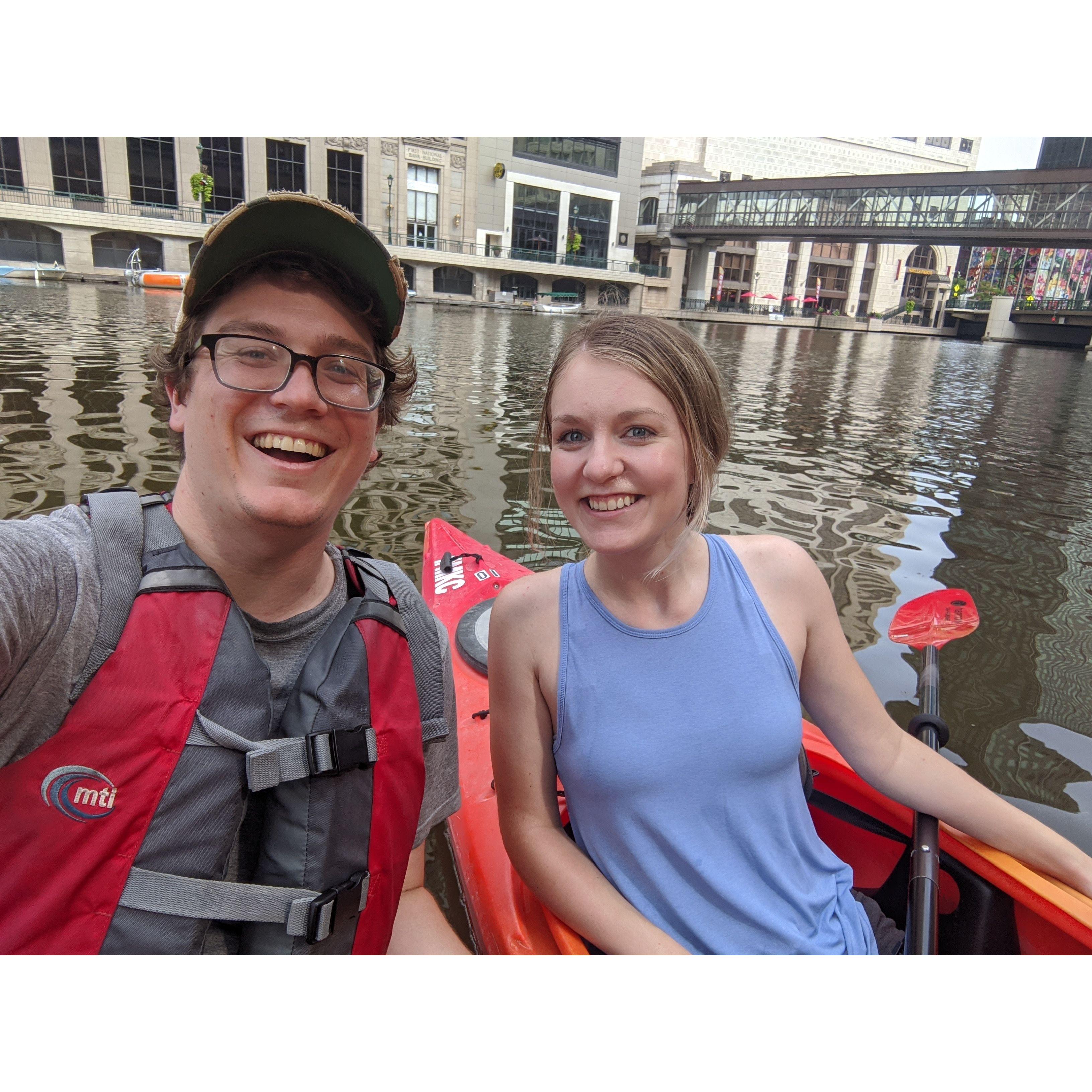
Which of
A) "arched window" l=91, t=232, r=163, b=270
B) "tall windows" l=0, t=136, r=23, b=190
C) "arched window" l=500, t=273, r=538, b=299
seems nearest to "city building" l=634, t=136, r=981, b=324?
"arched window" l=500, t=273, r=538, b=299

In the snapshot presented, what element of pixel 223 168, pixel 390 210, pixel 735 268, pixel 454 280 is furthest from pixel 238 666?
pixel 735 268

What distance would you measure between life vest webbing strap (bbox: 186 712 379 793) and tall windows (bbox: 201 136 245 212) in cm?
4379

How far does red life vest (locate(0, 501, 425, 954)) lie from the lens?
1.04 metres

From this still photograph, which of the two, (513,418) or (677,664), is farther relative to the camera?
(513,418)

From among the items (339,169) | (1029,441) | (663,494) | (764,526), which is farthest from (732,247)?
(663,494)

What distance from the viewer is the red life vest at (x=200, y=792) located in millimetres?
1044

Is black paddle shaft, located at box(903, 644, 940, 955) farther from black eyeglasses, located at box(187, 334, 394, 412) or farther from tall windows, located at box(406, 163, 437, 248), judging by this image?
tall windows, located at box(406, 163, 437, 248)

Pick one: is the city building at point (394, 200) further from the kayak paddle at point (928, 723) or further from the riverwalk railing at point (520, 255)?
the kayak paddle at point (928, 723)

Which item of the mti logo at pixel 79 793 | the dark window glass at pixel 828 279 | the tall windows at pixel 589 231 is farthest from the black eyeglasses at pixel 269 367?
the dark window glass at pixel 828 279

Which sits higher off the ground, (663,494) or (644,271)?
(644,271)

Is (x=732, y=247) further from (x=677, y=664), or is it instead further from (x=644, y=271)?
(x=677, y=664)

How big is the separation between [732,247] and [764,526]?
7087 cm

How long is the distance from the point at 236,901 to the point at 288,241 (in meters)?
1.17

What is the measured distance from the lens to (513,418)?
10.0 m
